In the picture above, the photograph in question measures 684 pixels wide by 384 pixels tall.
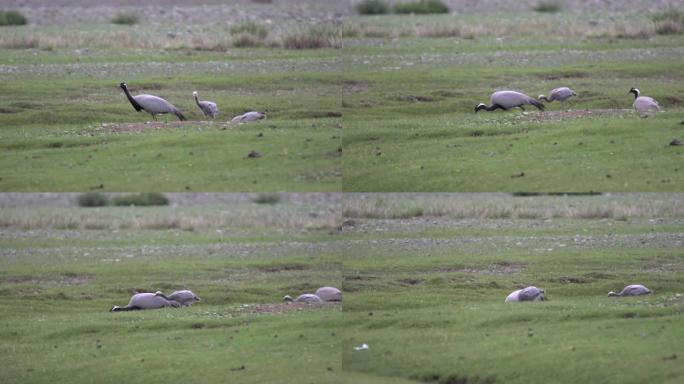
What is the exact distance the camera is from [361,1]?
38.4ft

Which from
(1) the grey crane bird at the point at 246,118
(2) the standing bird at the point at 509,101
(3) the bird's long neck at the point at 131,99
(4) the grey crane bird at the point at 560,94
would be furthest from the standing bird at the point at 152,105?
(4) the grey crane bird at the point at 560,94

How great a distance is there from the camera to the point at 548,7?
473 inches

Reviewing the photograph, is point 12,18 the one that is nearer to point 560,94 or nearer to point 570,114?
point 560,94

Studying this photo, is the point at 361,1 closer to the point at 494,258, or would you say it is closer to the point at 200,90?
the point at 200,90

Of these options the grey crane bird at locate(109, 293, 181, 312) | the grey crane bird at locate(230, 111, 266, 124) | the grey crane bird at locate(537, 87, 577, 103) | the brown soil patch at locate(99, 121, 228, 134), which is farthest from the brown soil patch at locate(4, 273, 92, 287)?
the grey crane bird at locate(537, 87, 577, 103)

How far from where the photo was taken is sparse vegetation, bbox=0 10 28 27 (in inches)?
457

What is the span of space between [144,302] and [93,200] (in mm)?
1179

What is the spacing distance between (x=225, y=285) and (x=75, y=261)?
1.40m

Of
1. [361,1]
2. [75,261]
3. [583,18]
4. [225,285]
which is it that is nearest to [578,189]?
[583,18]

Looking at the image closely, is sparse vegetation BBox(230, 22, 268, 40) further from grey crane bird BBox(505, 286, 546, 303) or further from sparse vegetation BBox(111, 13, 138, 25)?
grey crane bird BBox(505, 286, 546, 303)

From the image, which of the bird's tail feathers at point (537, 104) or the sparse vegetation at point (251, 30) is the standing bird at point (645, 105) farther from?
the sparse vegetation at point (251, 30)

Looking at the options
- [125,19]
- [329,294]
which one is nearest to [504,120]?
[329,294]

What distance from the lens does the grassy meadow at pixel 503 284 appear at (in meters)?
10.8

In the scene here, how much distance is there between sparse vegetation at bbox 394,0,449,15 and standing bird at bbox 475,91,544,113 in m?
1.01
